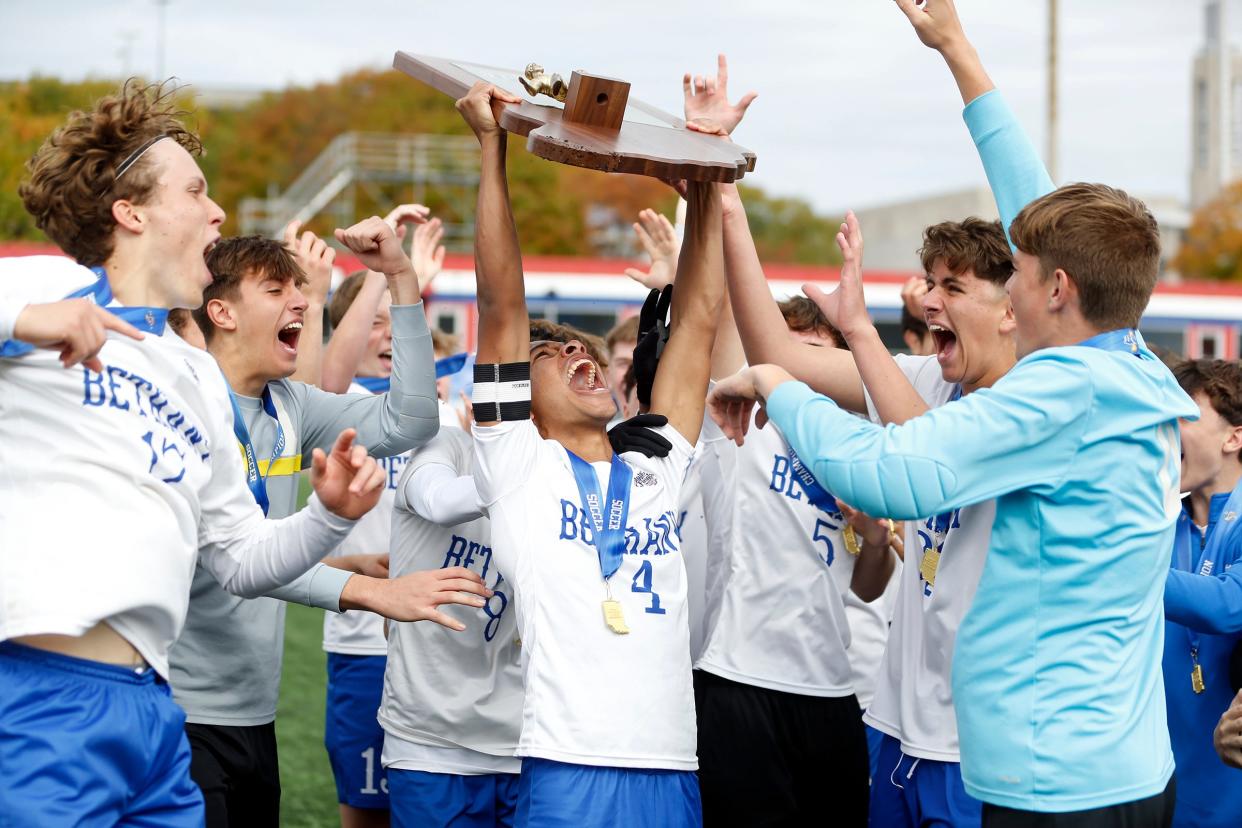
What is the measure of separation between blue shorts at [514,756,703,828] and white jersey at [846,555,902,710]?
6.48 feet

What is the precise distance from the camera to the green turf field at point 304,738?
625cm

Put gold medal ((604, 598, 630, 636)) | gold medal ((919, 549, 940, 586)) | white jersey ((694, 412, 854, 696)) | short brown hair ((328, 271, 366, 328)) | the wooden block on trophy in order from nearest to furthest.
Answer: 1. the wooden block on trophy
2. gold medal ((604, 598, 630, 636))
3. gold medal ((919, 549, 940, 586))
4. white jersey ((694, 412, 854, 696))
5. short brown hair ((328, 271, 366, 328))

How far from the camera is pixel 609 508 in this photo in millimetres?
3404

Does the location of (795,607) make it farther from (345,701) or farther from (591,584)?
(345,701)

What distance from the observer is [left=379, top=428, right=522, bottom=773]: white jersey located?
12.9ft

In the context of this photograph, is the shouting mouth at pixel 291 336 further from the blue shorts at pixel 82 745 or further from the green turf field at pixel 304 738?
the green turf field at pixel 304 738

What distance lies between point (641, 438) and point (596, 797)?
98cm

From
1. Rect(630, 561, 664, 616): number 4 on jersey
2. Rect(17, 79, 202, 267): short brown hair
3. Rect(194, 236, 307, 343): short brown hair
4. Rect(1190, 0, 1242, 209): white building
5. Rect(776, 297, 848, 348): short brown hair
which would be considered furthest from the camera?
Rect(1190, 0, 1242, 209): white building

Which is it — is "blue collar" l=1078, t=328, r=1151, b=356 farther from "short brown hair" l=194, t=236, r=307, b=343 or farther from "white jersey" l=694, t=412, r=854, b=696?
"short brown hair" l=194, t=236, r=307, b=343

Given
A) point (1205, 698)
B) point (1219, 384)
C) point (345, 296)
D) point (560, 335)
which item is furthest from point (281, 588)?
point (1219, 384)

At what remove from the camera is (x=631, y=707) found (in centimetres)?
325

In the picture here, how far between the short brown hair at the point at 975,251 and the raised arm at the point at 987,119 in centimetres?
24

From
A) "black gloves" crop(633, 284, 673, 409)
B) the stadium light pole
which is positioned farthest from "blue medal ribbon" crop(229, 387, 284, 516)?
the stadium light pole

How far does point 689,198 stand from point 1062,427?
4.92 ft
